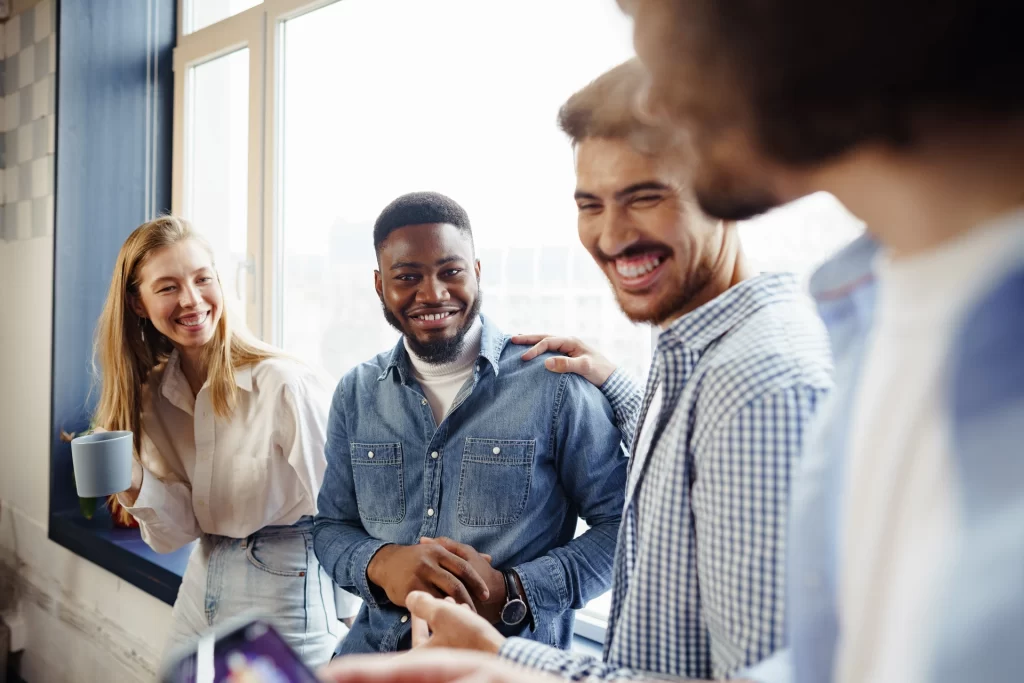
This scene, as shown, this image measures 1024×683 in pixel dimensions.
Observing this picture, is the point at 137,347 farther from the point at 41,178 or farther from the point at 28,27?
the point at 28,27

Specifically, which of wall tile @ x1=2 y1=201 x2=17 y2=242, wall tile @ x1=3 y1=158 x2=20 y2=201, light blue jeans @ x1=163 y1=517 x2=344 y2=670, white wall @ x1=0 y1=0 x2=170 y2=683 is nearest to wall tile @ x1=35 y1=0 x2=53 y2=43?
white wall @ x1=0 y1=0 x2=170 y2=683

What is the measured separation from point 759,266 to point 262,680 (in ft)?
3.02

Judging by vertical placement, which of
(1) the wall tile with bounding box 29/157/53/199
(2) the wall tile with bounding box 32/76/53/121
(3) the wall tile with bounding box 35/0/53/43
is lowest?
(1) the wall tile with bounding box 29/157/53/199

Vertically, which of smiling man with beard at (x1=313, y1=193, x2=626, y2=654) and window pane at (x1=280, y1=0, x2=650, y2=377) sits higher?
window pane at (x1=280, y1=0, x2=650, y2=377)

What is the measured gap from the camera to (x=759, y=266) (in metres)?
1.11

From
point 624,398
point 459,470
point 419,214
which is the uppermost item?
point 419,214

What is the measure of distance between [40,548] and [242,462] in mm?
1604

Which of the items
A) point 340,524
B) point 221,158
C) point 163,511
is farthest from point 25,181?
point 340,524

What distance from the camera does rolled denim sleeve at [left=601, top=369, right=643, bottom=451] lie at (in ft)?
3.73

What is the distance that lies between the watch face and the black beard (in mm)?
421

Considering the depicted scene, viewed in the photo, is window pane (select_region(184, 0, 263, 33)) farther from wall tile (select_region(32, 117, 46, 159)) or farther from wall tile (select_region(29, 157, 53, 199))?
wall tile (select_region(29, 157, 53, 199))

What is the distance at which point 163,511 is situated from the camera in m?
1.56

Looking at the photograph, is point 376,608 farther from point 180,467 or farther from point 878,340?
point 878,340

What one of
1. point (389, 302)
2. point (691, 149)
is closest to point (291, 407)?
point (389, 302)
